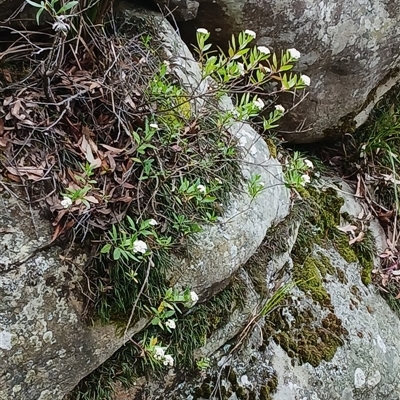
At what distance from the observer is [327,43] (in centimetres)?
280

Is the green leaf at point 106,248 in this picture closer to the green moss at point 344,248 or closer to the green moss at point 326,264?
the green moss at point 326,264

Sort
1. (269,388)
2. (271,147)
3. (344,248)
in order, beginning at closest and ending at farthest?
(269,388)
(271,147)
(344,248)

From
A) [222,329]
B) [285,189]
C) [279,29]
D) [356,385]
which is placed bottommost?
[356,385]

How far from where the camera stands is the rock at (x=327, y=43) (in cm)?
253

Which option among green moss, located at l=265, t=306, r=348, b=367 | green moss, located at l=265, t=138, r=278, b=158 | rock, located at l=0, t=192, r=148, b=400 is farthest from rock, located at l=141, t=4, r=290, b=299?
green moss, located at l=265, t=306, r=348, b=367

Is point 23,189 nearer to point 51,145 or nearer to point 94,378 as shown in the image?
point 51,145

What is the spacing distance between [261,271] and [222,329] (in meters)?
0.34

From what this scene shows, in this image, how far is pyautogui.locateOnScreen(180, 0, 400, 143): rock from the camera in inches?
99.4

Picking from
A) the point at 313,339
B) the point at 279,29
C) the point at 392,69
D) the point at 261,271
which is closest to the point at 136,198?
the point at 261,271

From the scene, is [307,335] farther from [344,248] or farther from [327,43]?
[327,43]

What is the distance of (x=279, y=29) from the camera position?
2650mm

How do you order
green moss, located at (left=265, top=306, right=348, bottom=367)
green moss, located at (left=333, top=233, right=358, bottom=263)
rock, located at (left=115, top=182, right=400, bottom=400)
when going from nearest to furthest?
rock, located at (left=115, top=182, right=400, bottom=400) < green moss, located at (left=265, top=306, right=348, bottom=367) < green moss, located at (left=333, top=233, right=358, bottom=263)

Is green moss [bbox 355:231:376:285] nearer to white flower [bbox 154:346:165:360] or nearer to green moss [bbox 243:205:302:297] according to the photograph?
green moss [bbox 243:205:302:297]

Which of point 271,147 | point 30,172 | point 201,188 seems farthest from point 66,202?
point 271,147
